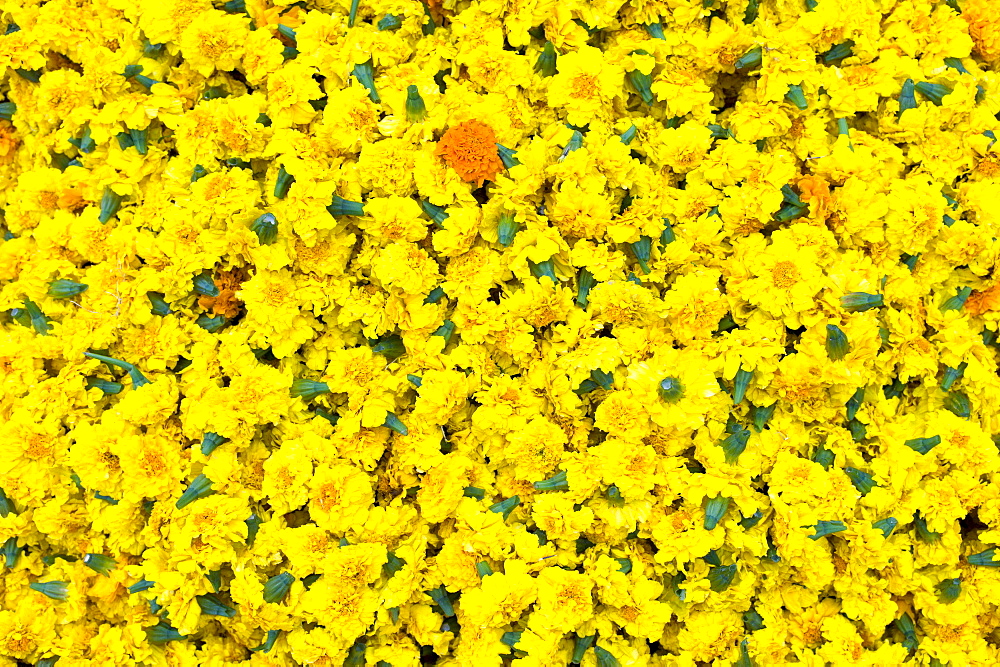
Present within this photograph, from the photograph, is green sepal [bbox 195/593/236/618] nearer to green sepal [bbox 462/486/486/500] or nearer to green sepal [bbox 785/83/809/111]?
green sepal [bbox 462/486/486/500]

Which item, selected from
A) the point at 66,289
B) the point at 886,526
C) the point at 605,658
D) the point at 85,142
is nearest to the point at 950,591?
the point at 886,526

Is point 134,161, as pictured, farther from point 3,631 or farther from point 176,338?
point 3,631

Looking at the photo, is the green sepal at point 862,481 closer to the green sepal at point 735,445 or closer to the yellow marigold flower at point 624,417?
the green sepal at point 735,445

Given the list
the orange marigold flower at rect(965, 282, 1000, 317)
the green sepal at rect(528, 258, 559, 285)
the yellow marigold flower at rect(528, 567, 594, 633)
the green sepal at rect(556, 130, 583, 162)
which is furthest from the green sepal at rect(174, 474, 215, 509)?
the orange marigold flower at rect(965, 282, 1000, 317)

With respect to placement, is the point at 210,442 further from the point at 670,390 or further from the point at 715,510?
the point at 715,510

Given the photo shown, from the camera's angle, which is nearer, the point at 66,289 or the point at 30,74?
the point at 66,289

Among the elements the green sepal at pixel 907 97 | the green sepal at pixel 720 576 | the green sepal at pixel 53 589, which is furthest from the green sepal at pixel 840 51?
the green sepal at pixel 53 589
